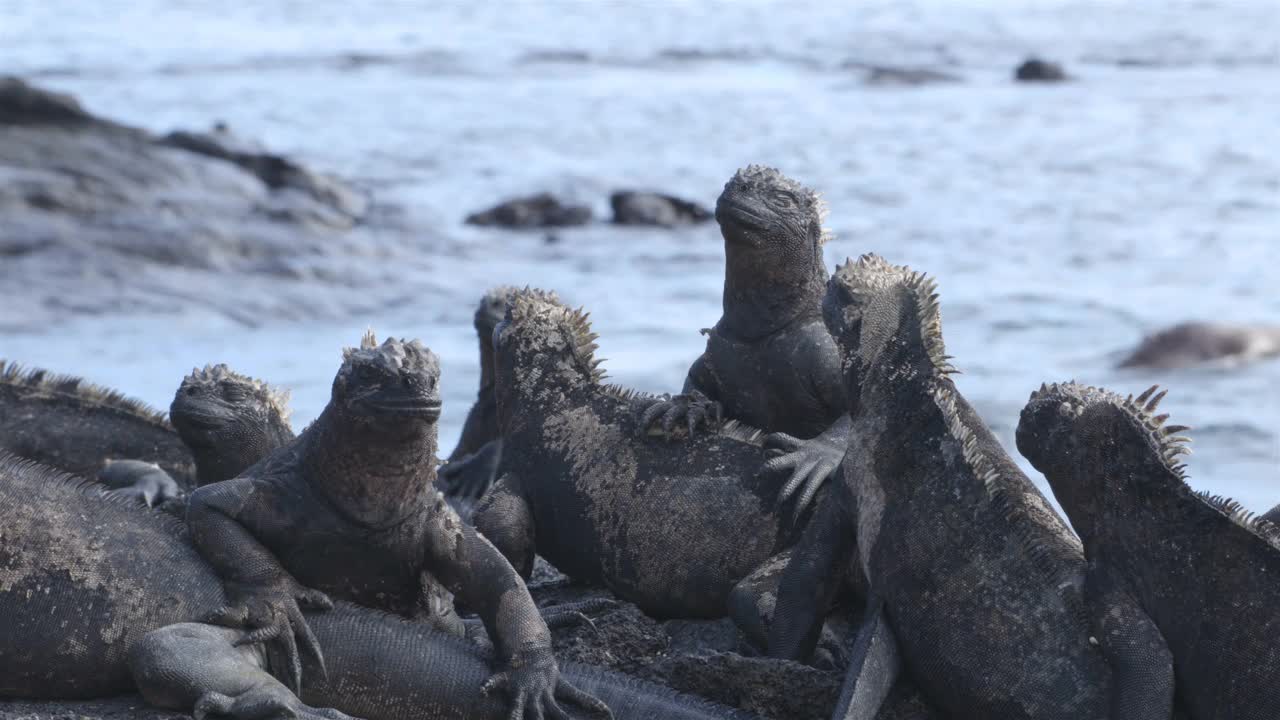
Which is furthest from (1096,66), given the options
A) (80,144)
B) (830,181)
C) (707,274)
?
(80,144)

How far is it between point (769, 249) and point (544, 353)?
2.70ft

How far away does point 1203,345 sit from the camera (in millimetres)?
16156

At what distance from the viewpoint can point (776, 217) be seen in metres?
5.56

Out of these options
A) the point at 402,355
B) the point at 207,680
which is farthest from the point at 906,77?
the point at 207,680

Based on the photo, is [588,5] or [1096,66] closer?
[1096,66]

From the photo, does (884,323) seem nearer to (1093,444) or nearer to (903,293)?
(903,293)

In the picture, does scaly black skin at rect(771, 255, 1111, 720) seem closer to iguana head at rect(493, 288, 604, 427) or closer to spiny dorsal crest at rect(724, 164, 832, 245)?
spiny dorsal crest at rect(724, 164, 832, 245)

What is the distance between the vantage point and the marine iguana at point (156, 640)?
4281 millimetres

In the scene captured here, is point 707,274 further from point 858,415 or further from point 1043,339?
point 858,415

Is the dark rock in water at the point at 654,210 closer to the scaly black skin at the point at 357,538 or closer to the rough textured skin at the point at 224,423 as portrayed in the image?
the rough textured skin at the point at 224,423

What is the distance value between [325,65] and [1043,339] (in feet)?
73.3

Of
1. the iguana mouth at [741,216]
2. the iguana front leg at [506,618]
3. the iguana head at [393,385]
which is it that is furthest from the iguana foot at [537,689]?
the iguana mouth at [741,216]

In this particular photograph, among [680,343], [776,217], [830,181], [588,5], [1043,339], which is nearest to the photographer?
[776,217]

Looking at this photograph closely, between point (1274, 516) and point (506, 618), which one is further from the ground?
point (1274, 516)
